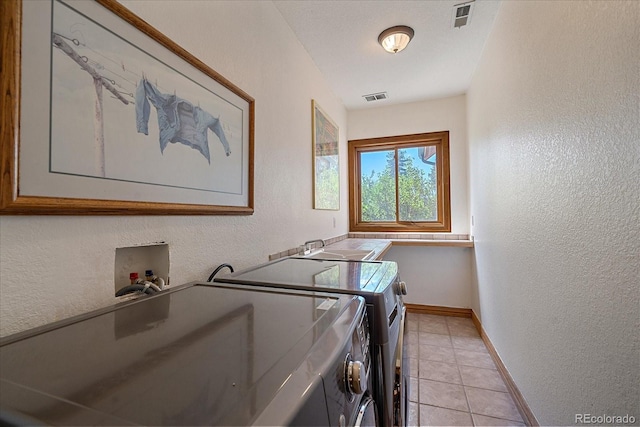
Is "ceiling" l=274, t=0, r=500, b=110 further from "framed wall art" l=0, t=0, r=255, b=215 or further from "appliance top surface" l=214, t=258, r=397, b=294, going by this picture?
"appliance top surface" l=214, t=258, r=397, b=294

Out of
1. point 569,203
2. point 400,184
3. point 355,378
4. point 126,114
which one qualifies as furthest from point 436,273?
point 126,114

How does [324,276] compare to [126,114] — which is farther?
[324,276]

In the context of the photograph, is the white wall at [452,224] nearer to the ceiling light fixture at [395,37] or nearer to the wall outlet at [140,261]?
the ceiling light fixture at [395,37]

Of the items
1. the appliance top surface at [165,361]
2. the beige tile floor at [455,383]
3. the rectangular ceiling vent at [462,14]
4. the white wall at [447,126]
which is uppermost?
the rectangular ceiling vent at [462,14]

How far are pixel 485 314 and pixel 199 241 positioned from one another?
8.11 feet

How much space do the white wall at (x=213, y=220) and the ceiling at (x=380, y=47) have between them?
17 centimetres

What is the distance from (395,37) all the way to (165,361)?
2.28 metres

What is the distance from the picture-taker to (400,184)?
3434 millimetres

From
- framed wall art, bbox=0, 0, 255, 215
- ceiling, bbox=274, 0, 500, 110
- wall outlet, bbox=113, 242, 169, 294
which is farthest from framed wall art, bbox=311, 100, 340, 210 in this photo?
wall outlet, bbox=113, 242, 169, 294

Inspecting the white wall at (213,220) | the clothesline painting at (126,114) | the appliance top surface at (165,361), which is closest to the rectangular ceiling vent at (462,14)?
the white wall at (213,220)

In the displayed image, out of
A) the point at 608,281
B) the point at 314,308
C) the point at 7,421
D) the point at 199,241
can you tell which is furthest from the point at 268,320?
the point at 608,281

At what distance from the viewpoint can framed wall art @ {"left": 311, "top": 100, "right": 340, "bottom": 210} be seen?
7.73 ft

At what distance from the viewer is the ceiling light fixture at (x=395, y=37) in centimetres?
194

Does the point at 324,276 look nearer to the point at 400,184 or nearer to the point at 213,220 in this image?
the point at 213,220
